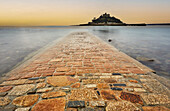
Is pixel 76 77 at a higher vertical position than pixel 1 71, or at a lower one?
higher

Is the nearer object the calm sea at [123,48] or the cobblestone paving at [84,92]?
the cobblestone paving at [84,92]

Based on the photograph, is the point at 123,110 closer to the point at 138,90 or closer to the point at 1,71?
the point at 138,90

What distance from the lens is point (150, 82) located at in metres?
2.24

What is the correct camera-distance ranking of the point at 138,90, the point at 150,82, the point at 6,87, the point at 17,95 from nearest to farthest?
the point at 17,95, the point at 138,90, the point at 6,87, the point at 150,82

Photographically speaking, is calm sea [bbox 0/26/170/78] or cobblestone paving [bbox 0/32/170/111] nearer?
cobblestone paving [bbox 0/32/170/111]

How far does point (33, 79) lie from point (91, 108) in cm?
163

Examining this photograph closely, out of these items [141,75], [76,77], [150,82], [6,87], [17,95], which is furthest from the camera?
[141,75]

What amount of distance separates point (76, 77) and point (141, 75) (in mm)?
1729

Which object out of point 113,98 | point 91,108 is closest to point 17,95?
point 91,108

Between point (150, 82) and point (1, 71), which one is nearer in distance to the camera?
point (150, 82)

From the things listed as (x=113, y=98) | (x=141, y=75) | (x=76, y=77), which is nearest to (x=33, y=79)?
(x=76, y=77)

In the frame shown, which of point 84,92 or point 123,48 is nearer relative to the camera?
point 84,92

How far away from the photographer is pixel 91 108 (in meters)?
1.47

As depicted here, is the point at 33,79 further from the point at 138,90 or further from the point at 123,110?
the point at 138,90
